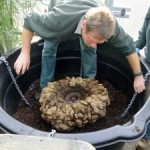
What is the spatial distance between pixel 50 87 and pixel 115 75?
0.37m

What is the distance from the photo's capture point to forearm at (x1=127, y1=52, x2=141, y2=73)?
4.49ft

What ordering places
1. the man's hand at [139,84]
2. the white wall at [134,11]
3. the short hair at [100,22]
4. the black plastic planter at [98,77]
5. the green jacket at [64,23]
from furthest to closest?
1. the white wall at [134,11]
2. the man's hand at [139,84]
3. the green jacket at [64,23]
4. the short hair at [100,22]
5. the black plastic planter at [98,77]

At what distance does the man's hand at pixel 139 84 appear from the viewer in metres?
1.37

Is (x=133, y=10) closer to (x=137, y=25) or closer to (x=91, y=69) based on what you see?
(x=137, y=25)

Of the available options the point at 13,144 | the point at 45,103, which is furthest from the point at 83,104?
the point at 13,144

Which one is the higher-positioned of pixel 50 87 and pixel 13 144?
pixel 13 144

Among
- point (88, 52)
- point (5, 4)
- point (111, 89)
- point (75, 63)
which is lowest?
point (111, 89)

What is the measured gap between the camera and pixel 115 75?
1.63 m

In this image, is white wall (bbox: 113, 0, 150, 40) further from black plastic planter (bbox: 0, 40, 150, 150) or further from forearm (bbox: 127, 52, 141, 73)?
forearm (bbox: 127, 52, 141, 73)

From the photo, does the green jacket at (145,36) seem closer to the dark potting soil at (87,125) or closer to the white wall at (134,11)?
the dark potting soil at (87,125)

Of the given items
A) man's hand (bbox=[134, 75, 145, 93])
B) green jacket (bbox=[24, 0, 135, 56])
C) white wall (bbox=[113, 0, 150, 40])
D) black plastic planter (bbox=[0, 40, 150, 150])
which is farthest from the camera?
white wall (bbox=[113, 0, 150, 40])

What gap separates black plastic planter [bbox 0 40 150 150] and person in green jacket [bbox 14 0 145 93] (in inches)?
2.9

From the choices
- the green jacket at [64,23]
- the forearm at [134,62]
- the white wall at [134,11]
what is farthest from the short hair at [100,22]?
the white wall at [134,11]

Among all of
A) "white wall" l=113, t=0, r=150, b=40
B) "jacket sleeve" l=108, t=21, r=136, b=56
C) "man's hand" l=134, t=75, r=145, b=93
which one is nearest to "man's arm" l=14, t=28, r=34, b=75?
"jacket sleeve" l=108, t=21, r=136, b=56
